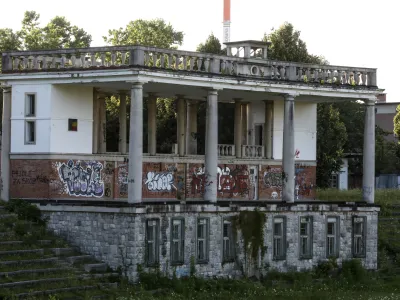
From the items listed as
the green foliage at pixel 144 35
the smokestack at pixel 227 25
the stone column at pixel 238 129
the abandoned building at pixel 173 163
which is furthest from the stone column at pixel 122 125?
the green foliage at pixel 144 35

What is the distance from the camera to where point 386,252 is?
1870 inches

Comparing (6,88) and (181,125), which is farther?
(181,125)

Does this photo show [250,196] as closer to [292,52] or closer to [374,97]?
[374,97]

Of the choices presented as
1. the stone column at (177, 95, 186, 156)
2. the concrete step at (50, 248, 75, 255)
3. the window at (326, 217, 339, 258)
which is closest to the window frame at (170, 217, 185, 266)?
the concrete step at (50, 248, 75, 255)

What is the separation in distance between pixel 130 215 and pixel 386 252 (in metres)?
14.6

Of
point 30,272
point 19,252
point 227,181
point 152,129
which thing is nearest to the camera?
point 30,272

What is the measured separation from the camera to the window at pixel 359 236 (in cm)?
4538

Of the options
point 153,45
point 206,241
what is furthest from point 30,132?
point 153,45

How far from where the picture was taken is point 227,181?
4800 cm

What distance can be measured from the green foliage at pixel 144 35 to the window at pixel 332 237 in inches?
1649

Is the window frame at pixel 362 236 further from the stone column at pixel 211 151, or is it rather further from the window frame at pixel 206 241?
the window frame at pixel 206 241

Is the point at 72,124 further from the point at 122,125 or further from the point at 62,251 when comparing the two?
the point at 62,251

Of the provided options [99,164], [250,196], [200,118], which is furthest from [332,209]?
[200,118]

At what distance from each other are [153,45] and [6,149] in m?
44.4
